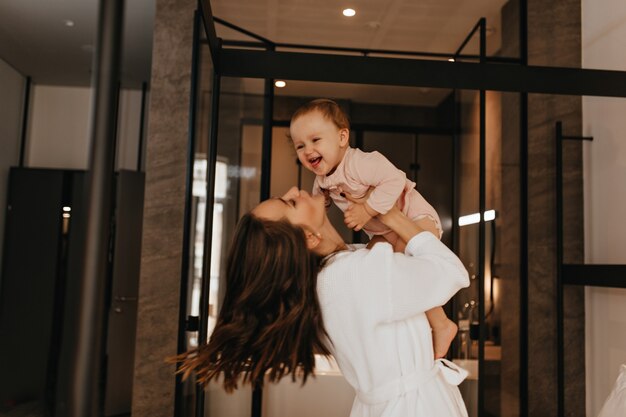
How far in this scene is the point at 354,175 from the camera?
1.51 metres

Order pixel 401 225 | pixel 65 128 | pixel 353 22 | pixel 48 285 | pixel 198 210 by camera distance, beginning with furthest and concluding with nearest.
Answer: pixel 65 128 < pixel 48 285 < pixel 353 22 < pixel 198 210 < pixel 401 225

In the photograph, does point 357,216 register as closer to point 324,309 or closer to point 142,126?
point 324,309

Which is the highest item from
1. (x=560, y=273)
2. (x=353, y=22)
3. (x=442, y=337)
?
(x=353, y=22)

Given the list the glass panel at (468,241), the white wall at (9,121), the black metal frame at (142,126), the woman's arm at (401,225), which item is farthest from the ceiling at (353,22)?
the woman's arm at (401,225)

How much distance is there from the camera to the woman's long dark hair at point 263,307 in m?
1.23

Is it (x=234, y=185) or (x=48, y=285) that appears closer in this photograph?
(x=234, y=185)

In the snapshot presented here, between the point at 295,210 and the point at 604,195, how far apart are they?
2.24 m

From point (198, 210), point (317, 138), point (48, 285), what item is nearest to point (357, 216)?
point (317, 138)

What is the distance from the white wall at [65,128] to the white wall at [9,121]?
0.71ft

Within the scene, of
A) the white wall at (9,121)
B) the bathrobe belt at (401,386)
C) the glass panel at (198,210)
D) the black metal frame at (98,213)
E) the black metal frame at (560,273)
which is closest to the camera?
the black metal frame at (98,213)

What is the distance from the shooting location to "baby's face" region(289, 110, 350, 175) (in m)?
1.47

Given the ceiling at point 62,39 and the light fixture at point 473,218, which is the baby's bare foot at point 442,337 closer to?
the light fixture at point 473,218

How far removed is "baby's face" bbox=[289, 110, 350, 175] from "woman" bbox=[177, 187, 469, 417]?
8.0 inches

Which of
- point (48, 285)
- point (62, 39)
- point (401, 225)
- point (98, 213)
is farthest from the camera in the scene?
point (48, 285)
